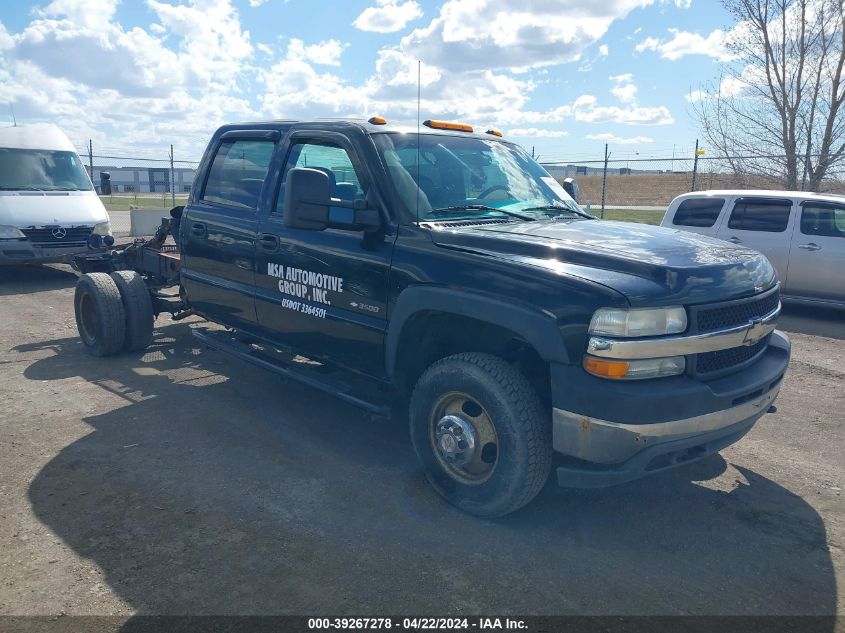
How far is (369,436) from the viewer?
15.9 feet

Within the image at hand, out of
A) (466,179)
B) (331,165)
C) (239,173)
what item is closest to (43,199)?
(239,173)

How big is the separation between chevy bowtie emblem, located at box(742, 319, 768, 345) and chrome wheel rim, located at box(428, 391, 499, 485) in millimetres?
1336

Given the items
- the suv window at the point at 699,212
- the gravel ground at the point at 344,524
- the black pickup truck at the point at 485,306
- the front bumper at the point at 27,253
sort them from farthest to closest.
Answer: the front bumper at the point at 27,253
the suv window at the point at 699,212
the black pickup truck at the point at 485,306
the gravel ground at the point at 344,524

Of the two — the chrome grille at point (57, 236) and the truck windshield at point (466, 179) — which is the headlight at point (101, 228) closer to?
the chrome grille at point (57, 236)

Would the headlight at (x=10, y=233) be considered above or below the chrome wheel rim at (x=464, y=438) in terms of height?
above

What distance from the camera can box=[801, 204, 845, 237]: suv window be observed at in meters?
9.12

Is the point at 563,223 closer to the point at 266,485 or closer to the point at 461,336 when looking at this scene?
the point at 461,336

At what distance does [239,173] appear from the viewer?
17.5 feet

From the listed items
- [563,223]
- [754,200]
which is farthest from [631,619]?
[754,200]

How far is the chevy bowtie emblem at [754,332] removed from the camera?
11.3 ft

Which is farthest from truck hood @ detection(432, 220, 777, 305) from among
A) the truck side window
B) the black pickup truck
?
the truck side window

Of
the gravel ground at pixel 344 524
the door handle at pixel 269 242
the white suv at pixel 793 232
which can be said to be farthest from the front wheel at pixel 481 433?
the white suv at pixel 793 232

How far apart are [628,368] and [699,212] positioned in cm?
787

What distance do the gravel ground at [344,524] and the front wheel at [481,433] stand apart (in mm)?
165
